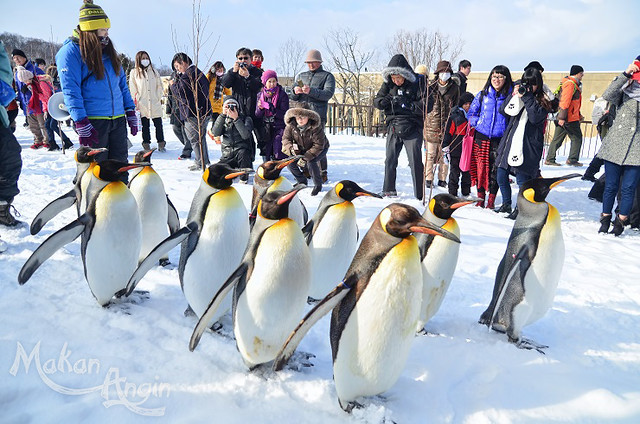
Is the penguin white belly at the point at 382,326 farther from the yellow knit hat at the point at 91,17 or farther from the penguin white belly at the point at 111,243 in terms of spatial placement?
the yellow knit hat at the point at 91,17

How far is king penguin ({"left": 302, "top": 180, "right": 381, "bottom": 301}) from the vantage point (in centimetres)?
259

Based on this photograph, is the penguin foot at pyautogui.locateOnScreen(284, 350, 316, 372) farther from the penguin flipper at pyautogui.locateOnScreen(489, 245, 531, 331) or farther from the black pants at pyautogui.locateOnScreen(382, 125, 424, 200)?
the black pants at pyautogui.locateOnScreen(382, 125, 424, 200)

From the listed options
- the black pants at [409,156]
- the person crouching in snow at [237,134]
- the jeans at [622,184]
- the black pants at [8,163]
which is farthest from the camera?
the person crouching in snow at [237,134]

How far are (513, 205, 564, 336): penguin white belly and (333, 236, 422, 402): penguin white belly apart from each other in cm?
90

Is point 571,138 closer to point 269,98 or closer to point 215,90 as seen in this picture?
point 269,98

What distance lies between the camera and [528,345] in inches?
86.6

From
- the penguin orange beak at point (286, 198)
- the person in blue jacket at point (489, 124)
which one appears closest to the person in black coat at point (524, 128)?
the person in blue jacket at point (489, 124)

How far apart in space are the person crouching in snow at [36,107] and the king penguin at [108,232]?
292 inches

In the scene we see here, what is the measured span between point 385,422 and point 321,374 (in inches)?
16.9

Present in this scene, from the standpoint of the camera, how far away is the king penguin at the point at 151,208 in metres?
2.96

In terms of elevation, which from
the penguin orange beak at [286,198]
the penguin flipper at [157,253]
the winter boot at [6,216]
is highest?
the penguin orange beak at [286,198]

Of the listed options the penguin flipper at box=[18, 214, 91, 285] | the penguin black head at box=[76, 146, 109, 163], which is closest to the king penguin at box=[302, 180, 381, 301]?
the penguin flipper at box=[18, 214, 91, 285]

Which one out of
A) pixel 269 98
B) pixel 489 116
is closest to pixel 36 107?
pixel 269 98

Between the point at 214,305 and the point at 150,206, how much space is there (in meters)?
1.52
